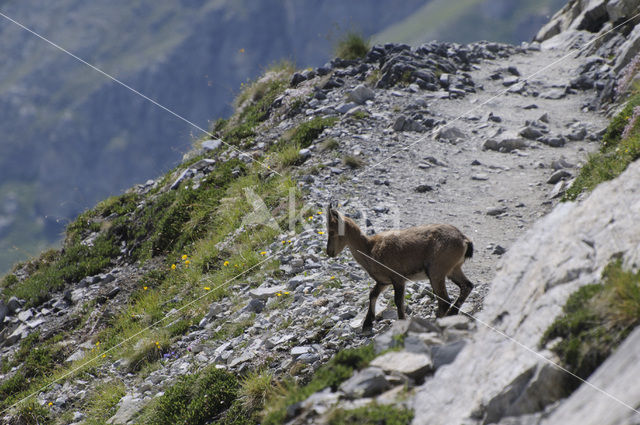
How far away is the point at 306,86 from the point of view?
23.3m

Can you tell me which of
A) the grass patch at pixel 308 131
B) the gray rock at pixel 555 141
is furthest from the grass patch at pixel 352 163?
the gray rock at pixel 555 141

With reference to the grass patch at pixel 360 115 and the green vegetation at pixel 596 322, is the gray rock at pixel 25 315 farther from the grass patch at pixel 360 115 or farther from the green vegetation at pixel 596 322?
the green vegetation at pixel 596 322

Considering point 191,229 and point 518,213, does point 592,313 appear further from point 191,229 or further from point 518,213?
point 191,229

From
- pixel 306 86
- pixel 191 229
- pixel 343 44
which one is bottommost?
pixel 191 229

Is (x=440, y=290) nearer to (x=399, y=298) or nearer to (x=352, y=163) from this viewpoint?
(x=399, y=298)

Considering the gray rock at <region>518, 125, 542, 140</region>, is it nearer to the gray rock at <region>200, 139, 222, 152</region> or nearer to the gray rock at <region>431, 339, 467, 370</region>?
the gray rock at <region>200, 139, 222, 152</region>

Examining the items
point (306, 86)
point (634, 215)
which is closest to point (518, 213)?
point (634, 215)

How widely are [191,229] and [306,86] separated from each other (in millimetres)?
10121

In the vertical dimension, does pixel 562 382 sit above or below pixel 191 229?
below

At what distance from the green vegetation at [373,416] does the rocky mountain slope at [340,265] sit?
0.8 inches

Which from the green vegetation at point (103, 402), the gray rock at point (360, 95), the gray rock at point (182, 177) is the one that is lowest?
the green vegetation at point (103, 402)

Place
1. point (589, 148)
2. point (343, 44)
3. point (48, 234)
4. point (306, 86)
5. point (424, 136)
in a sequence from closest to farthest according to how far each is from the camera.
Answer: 1. point (589, 148)
2. point (424, 136)
3. point (306, 86)
4. point (343, 44)
5. point (48, 234)

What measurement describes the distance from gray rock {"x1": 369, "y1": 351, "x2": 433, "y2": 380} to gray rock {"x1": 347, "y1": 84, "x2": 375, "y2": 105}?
16049 millimetres

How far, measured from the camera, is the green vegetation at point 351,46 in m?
25.7
